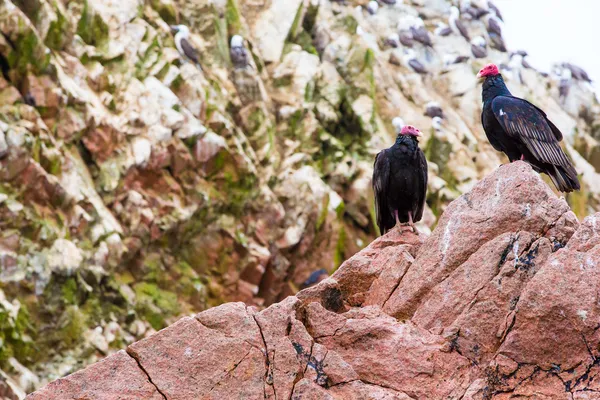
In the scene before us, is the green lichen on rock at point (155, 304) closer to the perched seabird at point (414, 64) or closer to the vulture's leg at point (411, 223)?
the vulture's leg at point (411, 223)

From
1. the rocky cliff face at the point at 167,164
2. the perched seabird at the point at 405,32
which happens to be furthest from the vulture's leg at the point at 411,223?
the perched seabird at the point at 405,32

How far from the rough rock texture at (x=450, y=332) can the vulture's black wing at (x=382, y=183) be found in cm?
263

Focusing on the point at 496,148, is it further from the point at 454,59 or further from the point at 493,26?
the point at 493,26

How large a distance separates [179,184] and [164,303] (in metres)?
3.68

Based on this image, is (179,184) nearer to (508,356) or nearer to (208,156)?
(208,156)

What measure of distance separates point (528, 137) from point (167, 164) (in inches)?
660

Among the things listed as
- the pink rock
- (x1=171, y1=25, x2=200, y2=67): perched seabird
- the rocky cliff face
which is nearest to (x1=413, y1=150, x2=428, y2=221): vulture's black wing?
the pink rock

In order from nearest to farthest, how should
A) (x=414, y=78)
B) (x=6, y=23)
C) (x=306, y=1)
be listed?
1. (x=6, y=23)
2. (x=306, y=1)
3. (x=414, y=78)

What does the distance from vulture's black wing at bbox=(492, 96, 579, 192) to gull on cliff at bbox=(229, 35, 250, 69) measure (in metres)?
21.4

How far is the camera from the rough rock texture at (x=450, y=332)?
7688 millimetres

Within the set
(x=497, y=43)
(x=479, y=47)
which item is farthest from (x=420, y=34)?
(x=497, y=43)

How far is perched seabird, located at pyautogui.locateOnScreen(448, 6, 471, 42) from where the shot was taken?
53.7 meters

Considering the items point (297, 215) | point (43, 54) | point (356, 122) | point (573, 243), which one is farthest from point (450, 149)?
point (573, 243)

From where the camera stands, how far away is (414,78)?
45.1m
